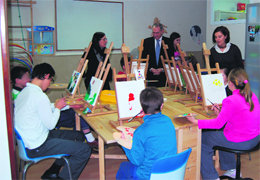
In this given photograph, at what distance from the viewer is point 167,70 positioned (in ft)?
12.0

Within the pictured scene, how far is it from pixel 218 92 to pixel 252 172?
3.13ft

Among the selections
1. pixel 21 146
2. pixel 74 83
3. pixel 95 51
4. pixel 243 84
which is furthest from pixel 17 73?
pixel 243 84

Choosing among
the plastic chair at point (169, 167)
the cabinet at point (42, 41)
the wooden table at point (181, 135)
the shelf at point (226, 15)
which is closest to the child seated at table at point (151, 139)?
the plastic chair at point (169, 167)

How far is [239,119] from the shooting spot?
2.24 metres

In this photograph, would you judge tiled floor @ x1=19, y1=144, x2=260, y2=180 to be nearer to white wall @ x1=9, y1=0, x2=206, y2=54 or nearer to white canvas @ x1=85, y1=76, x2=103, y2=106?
white canvas @ x1=85, y1=76, x2=103, y2=106

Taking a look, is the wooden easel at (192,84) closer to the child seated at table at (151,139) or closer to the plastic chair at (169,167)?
the child seated at table at (151,139)

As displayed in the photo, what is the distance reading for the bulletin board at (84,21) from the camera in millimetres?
5297

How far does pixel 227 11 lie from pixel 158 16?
1.54 m

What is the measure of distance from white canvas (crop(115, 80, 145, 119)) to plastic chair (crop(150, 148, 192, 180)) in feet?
2.73

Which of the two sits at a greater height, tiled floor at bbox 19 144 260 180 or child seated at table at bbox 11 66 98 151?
child seated at table at bbox 11 66 98 151

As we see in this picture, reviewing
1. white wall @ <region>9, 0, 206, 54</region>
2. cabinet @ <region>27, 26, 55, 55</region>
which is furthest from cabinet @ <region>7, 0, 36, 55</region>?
white wall @ <region>9, 0, 206, 54</region>

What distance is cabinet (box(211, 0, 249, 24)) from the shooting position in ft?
18.4

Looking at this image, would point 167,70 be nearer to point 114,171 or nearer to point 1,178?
point 114,171

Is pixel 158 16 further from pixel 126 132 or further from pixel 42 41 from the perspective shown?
pixel 126 132
